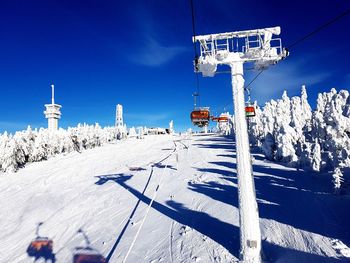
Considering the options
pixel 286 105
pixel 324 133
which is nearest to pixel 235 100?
pixel 324 133

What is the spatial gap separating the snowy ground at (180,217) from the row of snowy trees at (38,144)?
26.9 m

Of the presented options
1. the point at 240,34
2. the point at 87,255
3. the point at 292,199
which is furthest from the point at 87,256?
the point at 240,34

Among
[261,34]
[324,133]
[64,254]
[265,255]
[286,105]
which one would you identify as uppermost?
[286,105]

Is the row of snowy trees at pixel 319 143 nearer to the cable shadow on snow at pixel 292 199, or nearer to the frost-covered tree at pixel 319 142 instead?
the frost-covered tree at pixel 319 142

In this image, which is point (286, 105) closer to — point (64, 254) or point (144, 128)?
point (64, 254)

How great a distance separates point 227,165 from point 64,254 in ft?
55.8

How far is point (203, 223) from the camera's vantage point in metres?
11.5

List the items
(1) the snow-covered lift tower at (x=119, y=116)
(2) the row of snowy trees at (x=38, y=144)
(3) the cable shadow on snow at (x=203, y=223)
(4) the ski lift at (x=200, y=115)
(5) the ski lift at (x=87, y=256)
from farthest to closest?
1. (1) the snow-covered lift tower at (x=119, y=116)
2. (2) the row of snowy trees at (x=38, y=144)
3. (4) the ski lift at (x=200, y=115)
4. (5) the ski lift at (x=87, y=256)
5. (3) the cable shadow on snow at (x=203, y=223)

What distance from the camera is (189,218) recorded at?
40.1 ft

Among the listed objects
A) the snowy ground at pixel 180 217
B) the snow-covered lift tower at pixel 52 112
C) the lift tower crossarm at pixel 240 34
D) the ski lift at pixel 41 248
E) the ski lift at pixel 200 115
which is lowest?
the ski lift at pixel 41 248

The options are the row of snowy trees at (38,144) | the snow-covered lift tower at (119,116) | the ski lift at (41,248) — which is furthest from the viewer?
the snow-covered lift tower at (119,116)

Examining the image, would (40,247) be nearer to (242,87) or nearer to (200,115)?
(242,87)

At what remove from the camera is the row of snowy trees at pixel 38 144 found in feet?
151

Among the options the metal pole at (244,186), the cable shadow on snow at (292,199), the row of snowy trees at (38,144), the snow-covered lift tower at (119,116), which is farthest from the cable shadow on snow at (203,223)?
the snow-covered lift tower at (119,116)
